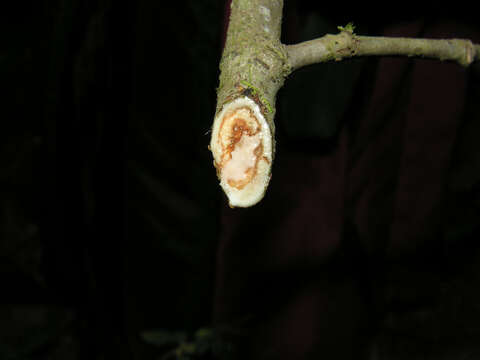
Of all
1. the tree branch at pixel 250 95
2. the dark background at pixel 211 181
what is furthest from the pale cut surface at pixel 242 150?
the dark background at pixel 211 181

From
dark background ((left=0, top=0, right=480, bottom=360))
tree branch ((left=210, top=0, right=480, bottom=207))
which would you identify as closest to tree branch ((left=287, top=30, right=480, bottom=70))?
tree branch ((left=210, top=0, right=480, bottom=207))

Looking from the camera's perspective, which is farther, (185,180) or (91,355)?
(91,355)

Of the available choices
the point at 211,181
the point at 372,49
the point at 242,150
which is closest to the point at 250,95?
the point at 242,150

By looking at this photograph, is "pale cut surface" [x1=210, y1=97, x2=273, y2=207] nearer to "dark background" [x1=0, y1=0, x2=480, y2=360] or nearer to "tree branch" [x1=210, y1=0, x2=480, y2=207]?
"tree branch" [x1=210, y1=0, x2=480, y2=207]

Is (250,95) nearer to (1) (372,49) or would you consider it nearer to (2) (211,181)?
(1) (372,49)

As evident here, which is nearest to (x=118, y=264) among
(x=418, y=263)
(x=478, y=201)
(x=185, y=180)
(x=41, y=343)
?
(x=185, y=180)

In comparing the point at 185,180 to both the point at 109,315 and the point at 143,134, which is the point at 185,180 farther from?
the point at 109,315

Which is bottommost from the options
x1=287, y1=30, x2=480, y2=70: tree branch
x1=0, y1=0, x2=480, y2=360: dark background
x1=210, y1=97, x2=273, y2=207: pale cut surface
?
x1=210, y1=97, x2=273, y2=207: pale cut surface

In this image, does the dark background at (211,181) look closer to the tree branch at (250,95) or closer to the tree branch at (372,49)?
the tree branch at (372,49)
